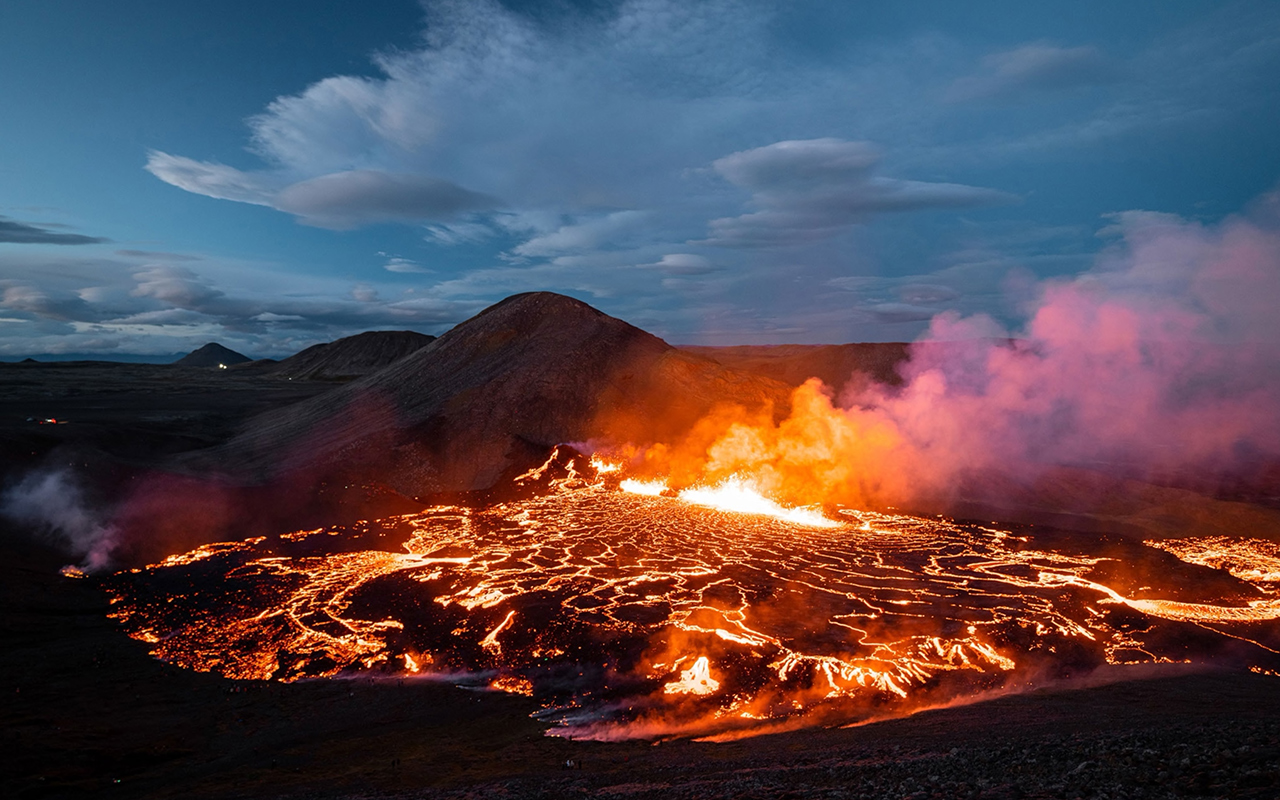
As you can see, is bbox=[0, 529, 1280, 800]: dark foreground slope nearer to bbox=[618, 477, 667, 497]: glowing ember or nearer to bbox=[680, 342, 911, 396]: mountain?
bbox=[618, 477, 667, 497]: glowing ember

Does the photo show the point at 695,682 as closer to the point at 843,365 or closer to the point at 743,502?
the point at 743,502

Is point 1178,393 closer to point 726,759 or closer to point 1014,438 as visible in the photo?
point 1014,438

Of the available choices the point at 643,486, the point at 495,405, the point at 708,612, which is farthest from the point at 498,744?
the point at 495,405

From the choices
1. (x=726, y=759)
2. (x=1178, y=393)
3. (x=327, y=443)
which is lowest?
(x=726, y=759)

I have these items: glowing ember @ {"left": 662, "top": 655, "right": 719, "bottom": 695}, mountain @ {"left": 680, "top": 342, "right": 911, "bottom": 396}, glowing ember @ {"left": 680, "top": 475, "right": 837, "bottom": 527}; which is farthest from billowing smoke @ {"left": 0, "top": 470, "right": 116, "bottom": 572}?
mountain @ {"left": 680, "top": 342, "right": 911, "bottom": 396}

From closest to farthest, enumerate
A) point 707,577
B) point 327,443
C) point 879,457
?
point 707,577 < point 879,457 < point 327,443

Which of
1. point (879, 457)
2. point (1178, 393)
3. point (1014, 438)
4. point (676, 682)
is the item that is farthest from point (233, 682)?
point (1178, 393)
